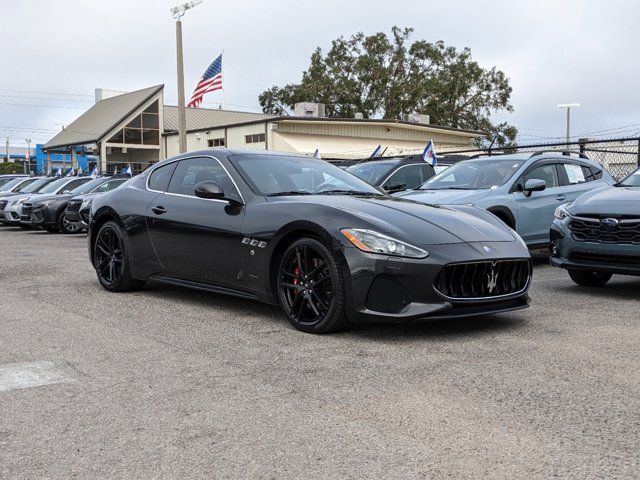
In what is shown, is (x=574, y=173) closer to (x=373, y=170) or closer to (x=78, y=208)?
(x=373, y=170)

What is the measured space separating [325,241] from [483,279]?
119 cm

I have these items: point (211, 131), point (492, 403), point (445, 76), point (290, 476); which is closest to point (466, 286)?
point (492, 403)

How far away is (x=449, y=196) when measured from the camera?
32.9 feet

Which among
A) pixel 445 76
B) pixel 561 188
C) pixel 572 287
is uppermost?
pixel 445 76

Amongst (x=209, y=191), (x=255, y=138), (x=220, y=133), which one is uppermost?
(x=220, y=133)

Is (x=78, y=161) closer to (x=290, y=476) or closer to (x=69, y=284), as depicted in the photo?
(x=69, y=284)

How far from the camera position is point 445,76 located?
5716cm

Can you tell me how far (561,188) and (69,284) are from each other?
6.70 meters

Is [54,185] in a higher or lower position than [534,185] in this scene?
lower

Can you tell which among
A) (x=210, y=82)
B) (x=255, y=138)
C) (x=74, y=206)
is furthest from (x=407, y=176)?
(x=255, y=138)

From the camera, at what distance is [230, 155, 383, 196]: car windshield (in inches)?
259

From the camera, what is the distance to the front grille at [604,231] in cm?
737

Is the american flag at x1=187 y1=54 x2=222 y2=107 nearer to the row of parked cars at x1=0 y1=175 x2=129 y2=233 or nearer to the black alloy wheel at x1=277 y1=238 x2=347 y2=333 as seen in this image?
the row of parked cars at x1=0 y1=175 x2=129 y2=233

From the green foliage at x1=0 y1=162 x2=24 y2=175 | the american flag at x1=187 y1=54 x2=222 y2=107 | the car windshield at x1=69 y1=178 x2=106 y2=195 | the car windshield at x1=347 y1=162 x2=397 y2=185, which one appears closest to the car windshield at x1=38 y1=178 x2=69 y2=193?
the car windshield at x1=69 y1=178 x2=106 y2=195
